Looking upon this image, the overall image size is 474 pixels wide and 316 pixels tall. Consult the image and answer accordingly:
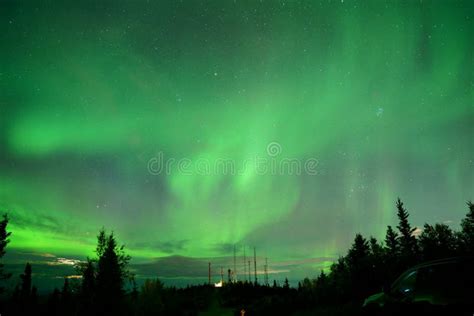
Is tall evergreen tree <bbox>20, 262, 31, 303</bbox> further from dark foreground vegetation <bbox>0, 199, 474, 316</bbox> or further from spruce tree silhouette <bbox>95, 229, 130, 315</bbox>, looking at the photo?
spruce tree silhouette <bbox>95, 229, 130, 315</bbox>

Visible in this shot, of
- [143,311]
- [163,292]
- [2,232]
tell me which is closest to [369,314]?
[143,311]

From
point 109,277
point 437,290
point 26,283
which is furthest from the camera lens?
Result: point 26,283

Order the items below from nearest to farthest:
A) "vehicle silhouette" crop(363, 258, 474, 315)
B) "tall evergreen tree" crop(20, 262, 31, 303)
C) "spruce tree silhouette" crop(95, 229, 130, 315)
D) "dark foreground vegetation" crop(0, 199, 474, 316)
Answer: "vehicle silhouette" crop(363, 258, 474, 315) → "dark foreground vegetation" crop(0, 199, 474, 316) → "spruce tree silhouette" crop(95, 229, 130, 315) → "tall evergreen tree" crop(20, 262, 31, 303)

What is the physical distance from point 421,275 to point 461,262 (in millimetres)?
938

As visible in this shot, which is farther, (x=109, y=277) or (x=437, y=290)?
(x=109, y=277)

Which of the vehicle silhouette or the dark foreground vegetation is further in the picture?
the dark foreground vegetation

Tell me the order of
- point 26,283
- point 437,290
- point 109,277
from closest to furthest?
1. point 437,290
2. point 109,277
3. point 26,283

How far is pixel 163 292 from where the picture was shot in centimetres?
3819

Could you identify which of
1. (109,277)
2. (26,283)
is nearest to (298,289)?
(109,277)

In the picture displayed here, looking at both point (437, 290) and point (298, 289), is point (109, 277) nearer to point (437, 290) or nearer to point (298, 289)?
point (298, 289)

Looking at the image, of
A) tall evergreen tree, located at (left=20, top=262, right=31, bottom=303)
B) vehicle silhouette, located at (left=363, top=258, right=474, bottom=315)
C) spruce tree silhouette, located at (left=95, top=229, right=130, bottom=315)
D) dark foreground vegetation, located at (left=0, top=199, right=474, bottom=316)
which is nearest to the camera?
vehicle silhouette, located at (left=363, top=258, right=474, bottom=315)

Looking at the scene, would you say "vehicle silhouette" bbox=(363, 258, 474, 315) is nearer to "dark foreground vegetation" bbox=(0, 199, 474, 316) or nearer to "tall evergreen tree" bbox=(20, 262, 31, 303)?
"dark foreground vegetation" bbox=(0, 199, 474, 316)

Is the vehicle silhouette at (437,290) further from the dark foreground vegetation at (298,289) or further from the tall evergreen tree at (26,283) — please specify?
the tall evergreen tree at (26,283)

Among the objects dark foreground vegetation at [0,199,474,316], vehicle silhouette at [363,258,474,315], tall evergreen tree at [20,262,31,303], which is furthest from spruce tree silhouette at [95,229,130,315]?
tall evergreen tree at [20,262,31,303]
